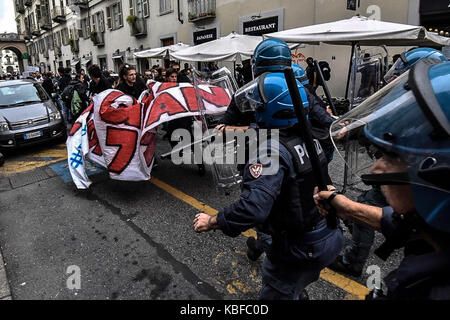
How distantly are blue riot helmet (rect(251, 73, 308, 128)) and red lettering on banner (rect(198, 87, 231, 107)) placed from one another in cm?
269

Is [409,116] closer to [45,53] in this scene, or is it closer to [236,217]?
[236,217]

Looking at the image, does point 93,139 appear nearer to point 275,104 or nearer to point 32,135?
point 32,135

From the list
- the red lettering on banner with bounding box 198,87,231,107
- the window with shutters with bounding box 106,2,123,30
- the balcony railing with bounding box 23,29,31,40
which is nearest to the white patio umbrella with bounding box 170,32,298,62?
the red lettering on banner with bounding box 198,87,231,107

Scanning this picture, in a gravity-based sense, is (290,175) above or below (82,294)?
above

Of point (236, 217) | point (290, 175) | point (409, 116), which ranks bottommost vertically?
point (236, 217)

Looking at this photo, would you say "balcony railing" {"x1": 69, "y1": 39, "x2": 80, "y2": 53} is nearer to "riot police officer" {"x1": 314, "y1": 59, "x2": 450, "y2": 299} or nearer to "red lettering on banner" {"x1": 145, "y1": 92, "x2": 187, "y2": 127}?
"red lettering on banner" {"x1": 145, "y1": 92, "x2": 187, "y2": 127}

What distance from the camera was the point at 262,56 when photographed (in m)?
2.52

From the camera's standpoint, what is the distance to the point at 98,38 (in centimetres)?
2583

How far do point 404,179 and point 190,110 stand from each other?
3680mm

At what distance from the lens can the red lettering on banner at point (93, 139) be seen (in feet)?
14.8

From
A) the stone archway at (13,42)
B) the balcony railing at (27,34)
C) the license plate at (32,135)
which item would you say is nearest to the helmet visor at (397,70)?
the license plate at (32,135)

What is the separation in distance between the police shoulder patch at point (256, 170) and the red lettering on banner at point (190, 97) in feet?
9.92
